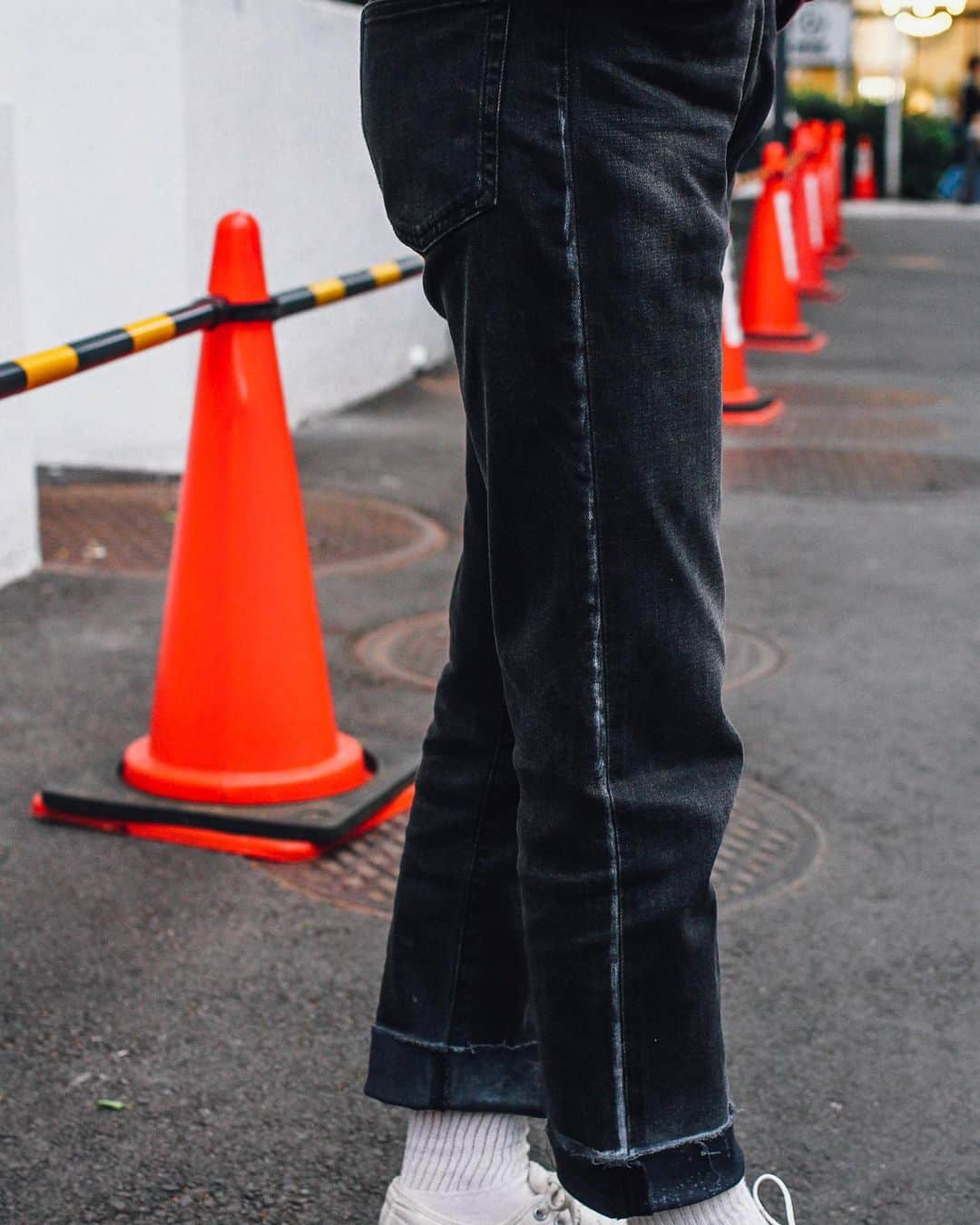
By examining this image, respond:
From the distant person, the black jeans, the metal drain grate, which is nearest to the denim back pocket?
the black jeans

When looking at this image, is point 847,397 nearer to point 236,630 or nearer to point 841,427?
point 841,427

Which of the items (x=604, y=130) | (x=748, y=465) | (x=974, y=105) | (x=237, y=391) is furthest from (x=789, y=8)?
(x=974, y=105)

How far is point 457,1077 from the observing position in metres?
2.03

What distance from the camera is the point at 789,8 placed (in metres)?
1.94

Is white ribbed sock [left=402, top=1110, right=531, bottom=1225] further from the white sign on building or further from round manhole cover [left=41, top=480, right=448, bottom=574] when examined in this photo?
the white sign on building

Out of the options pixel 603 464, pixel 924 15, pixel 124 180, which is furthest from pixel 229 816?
pixel 924 15

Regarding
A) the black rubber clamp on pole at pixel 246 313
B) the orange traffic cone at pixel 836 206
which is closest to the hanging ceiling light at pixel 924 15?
the orange traffic cone at pixel 836 206

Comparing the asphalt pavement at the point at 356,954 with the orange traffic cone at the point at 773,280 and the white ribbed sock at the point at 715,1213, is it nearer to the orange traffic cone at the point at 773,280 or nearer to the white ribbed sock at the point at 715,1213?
the white ribbed sock at the point at 715,1213

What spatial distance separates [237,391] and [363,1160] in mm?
1593

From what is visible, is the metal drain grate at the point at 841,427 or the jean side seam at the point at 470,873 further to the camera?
the metal drain grate at the point at 841,427

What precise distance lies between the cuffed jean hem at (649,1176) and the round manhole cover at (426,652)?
2.54 metres

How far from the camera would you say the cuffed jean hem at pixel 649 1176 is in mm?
1774

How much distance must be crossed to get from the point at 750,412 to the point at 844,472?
1283 mm

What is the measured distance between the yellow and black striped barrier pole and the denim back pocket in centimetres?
110
